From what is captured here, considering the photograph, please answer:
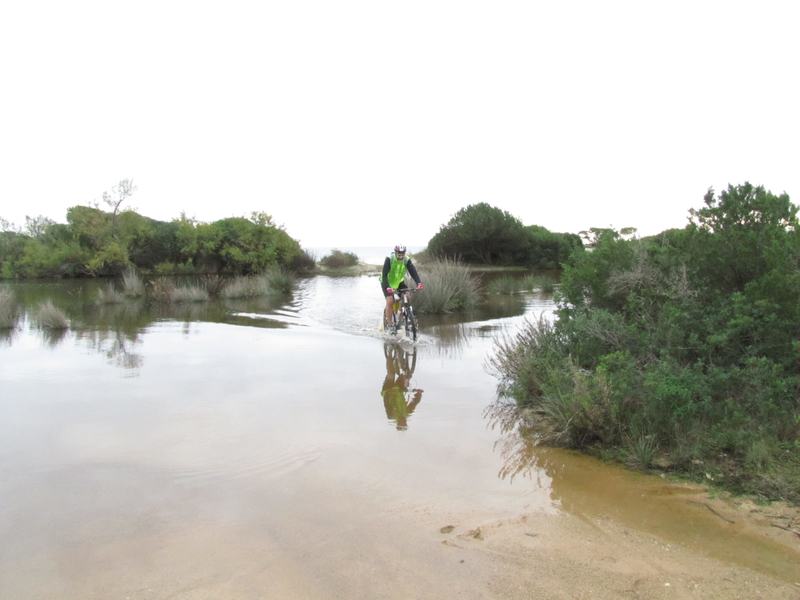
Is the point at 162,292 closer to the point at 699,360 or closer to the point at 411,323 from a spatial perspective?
the point at 411,323

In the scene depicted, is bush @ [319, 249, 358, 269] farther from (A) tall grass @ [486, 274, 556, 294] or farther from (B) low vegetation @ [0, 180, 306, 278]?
(A) tall grass @ [486, 274, 556, 294]

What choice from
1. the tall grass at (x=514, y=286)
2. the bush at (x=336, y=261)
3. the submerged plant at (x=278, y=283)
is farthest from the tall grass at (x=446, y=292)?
the bush at (x=336, y=261)

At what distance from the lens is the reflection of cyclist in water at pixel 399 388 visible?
6.57m

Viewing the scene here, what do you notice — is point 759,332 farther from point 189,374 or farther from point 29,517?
point 189,374

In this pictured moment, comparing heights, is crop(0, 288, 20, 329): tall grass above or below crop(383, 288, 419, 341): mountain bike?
below

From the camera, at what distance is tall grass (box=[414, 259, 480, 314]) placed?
16.1 meters

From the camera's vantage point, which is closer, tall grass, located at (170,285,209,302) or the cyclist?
the cyclist

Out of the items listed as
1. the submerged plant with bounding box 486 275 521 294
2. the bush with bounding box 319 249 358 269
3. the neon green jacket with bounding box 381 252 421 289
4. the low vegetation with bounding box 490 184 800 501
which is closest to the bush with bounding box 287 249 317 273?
the bush with bounding box 319 249 358 269

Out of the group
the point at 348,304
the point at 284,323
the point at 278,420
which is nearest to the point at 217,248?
the point at 348,304

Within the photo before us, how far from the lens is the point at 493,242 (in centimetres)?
4859

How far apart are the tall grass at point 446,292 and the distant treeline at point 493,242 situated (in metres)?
30.2

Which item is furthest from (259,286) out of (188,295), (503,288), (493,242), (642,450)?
(493,242)

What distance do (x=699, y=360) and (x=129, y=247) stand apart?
41045 mm

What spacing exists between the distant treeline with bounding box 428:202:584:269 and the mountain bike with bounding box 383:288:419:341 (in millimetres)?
35431
